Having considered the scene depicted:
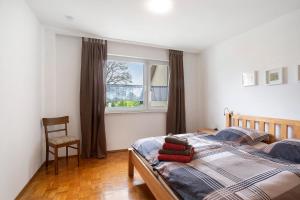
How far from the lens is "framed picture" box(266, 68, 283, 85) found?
2.50 meters

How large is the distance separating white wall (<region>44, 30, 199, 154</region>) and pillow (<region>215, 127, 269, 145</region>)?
1746mm

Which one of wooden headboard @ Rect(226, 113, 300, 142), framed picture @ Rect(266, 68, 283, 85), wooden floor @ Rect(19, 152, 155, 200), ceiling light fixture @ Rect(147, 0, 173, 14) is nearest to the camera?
wooden floor @ Rect(19, 152, 155, 200)

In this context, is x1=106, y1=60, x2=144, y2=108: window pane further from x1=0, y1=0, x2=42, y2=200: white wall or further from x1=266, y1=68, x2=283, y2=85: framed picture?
x1=266, y1=68, x2=283, y2=85: framed picture

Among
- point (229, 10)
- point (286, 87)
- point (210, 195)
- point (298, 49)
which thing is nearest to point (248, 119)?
point (286, 87)

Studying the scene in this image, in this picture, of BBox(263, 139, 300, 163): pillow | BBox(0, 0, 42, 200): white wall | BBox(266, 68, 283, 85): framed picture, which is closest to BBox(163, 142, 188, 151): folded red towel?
BBox(263, 139, 300, 163): pillow

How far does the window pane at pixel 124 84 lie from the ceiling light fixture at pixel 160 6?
1.65m

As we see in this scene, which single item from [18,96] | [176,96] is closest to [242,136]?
[176,96]

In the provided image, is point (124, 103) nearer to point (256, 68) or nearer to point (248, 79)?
point (248, 79)

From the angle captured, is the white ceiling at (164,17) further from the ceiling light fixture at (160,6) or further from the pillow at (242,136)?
the pillow at (242,136)

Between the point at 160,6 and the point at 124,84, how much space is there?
1.93 meters

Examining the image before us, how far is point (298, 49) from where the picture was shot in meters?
2.32

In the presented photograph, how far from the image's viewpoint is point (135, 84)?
13.0 feet

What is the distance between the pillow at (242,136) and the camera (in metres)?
2.39

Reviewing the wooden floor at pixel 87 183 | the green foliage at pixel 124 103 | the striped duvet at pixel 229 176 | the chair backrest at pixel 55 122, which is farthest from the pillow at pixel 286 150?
the chair backrest at pixel 55 122
